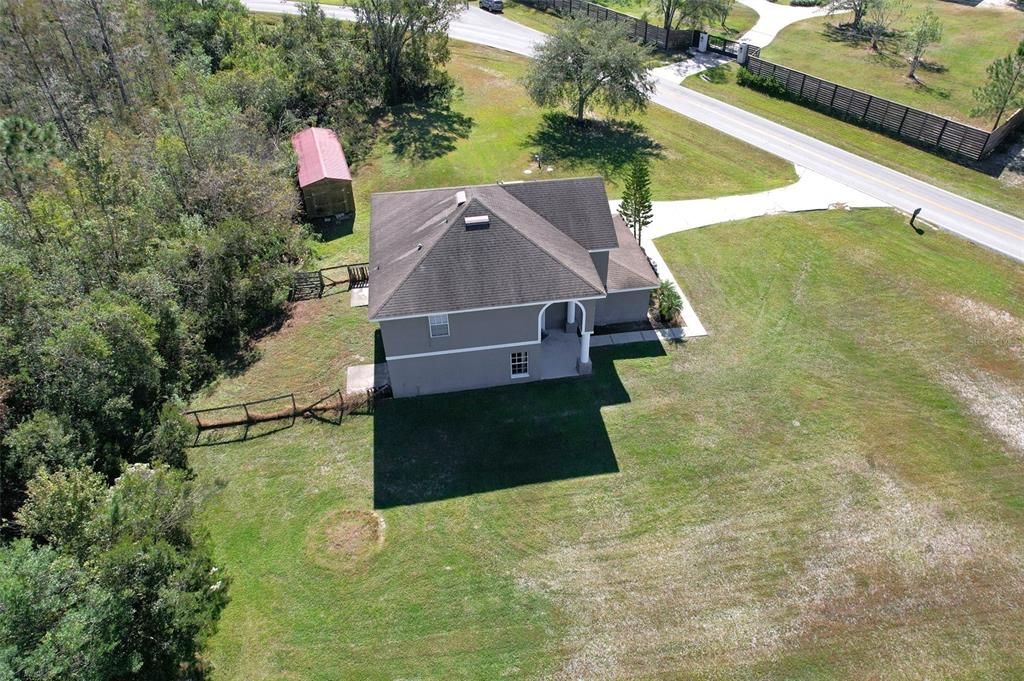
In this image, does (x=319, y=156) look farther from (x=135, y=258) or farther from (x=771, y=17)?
(x=771, y=17)

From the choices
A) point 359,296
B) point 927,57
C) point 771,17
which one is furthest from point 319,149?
point 771,17

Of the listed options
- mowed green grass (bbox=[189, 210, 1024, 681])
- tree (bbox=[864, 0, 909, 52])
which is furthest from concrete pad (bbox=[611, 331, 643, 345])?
tree (bbox=[864, 0, 909, 52])

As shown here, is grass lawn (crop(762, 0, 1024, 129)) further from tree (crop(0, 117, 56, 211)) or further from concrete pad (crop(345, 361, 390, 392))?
tree (crop(0, 117, 56, 211))

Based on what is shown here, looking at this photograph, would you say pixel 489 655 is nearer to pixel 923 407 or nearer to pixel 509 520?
A: pixel 509 520

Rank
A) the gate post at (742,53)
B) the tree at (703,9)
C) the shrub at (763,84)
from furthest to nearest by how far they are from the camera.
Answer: the tree at (703,9) → the gate post at (742,53) → the shrub at (763,84)

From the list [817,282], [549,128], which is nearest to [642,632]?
[817,282]

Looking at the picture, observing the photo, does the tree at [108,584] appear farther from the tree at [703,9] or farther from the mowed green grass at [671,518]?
the tree at [703,9]

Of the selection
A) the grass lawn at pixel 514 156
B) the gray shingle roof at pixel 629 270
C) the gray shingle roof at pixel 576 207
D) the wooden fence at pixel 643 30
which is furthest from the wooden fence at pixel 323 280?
the wooden fence at pixel 643 30
